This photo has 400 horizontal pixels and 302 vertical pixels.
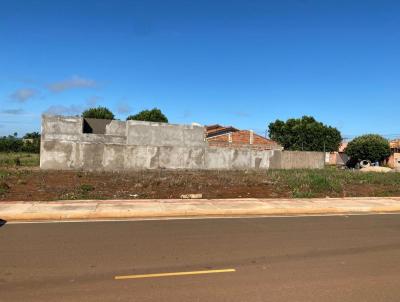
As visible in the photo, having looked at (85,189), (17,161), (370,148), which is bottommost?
(85,189)

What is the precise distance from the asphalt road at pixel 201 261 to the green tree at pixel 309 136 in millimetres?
68573

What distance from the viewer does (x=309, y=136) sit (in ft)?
263

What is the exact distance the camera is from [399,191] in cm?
2173

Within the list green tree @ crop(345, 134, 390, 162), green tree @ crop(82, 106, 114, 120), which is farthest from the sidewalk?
green tree @ crop(82, 106, 114, 120)

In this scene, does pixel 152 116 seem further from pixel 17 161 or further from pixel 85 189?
pixel 85 189

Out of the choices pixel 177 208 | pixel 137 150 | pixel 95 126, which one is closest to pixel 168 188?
pixel 177 208

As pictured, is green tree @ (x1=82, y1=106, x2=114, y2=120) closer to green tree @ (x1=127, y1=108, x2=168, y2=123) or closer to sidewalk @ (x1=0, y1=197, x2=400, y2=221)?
green tree @ (x1=127, y1=108, x2=168, y2=123)

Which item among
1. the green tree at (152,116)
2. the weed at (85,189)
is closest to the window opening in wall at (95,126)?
the weed at (85,189)

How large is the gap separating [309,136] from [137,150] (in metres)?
52.6

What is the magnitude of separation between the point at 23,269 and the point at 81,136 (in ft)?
86.3

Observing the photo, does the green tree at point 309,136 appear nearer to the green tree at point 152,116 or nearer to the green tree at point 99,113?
the green tree at point 152,116

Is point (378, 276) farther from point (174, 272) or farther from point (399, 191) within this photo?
point (399, 191)

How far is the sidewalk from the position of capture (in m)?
12.7

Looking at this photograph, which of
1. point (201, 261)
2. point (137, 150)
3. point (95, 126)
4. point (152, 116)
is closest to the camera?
point (201, 261)
